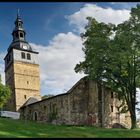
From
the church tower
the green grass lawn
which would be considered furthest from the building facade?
the church tower

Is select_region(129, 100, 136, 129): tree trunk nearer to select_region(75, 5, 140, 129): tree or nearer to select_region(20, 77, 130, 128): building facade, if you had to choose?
select_region(75, 5, 140, 129): tree

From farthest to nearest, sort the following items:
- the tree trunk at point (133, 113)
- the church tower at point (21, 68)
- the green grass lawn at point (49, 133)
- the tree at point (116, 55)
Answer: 1. the church tower at point (21, 68)
2. the tree trunk at point (133, 113)
3. the tree at point (116, 55)
4. the green grass lawn at point (49, 133)

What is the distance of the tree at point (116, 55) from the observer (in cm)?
3766

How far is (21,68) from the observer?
259 ft

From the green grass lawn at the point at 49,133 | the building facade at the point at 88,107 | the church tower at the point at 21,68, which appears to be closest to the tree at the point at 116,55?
the building facade at the point at 88,107

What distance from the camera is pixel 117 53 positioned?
37.4 metres

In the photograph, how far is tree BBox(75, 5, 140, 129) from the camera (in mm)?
37656

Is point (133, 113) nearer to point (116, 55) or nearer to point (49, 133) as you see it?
point (116, 55)

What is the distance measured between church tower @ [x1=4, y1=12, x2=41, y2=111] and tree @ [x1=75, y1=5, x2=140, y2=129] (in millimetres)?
34744

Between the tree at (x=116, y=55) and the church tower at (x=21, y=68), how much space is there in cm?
3474

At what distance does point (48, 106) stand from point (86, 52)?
1718 centimetres

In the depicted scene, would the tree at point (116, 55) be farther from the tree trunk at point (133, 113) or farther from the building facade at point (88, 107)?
the building facade at point (88, 107)

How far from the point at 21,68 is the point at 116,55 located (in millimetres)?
44406

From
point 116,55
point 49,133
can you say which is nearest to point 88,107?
point 116,55
